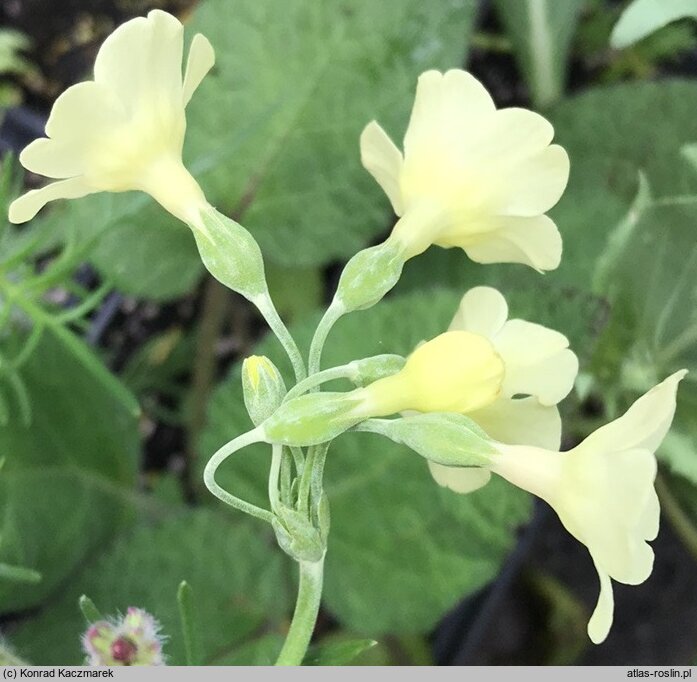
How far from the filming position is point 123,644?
39 centimetres

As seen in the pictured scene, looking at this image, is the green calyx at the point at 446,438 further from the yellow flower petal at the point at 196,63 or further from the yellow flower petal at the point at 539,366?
the yellow flower petal at the point at 196,63

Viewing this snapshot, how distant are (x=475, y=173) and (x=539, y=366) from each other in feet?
0.26

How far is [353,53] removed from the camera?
2.06 ft

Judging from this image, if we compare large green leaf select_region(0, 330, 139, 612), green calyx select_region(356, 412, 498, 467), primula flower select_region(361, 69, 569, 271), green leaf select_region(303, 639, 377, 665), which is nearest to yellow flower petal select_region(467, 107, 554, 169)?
primula flower select_region(361, 69, 569, 271)

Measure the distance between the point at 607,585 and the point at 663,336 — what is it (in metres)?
0.31

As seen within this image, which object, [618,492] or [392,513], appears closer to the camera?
[618,492]

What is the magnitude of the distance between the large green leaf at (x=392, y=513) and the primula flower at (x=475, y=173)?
0.65ft

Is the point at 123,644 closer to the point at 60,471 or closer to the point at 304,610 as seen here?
the point at 304,610

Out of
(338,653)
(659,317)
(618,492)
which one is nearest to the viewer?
(618,492)

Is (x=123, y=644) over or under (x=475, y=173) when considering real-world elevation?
under

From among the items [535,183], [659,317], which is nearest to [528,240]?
[535,183]

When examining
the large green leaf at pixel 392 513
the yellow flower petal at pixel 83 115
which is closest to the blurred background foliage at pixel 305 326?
the large green leaf at pixel 392 513

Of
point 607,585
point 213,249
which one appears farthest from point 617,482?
point 213,249

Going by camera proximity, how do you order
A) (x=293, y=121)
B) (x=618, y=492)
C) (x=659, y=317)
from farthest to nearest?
(x=293, y=121) → (x=659, y=317) → (x=618, y=492)
